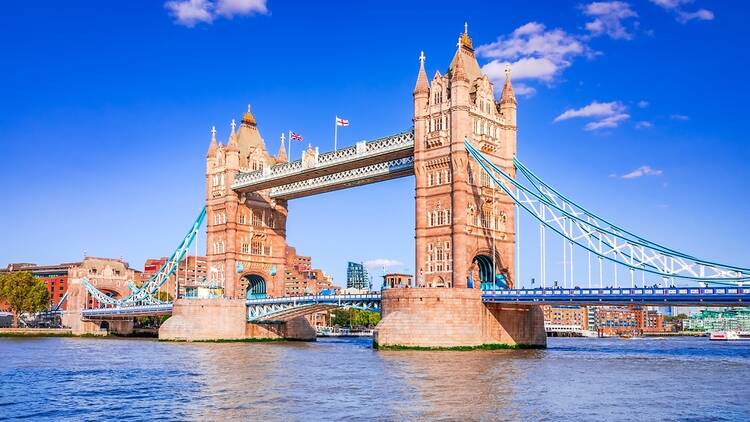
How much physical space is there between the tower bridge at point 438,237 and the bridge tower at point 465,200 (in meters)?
0.11

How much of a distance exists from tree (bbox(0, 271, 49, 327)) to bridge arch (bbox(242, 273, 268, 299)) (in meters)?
41.3

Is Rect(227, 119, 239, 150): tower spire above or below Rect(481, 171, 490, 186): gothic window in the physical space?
above

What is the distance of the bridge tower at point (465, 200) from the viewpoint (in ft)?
233

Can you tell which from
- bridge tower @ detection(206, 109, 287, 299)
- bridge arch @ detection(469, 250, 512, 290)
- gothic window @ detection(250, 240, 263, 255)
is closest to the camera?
bridge arch @ detection(469, 250, 512, 290)

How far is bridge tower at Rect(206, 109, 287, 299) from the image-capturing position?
327ft

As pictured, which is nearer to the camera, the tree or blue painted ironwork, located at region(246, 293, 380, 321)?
blue painted ironwork, located at region(246, 293, 380, 321)

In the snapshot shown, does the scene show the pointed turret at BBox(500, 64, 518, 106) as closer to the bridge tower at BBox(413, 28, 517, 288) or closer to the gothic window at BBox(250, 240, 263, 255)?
the bridge tower at BBox(413, 28, 517, 288)

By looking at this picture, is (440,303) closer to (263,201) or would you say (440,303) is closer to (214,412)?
(214,412)

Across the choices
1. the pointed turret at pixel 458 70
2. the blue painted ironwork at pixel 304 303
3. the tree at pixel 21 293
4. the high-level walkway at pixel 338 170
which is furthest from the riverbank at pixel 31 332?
the pointed turret at pixel 458 70

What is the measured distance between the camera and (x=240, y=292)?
331 feet

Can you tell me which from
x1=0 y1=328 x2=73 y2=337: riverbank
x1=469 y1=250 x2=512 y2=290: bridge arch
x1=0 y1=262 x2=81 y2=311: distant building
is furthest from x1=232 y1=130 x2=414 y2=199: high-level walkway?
x1=0 y1=262 x2=81 y2=311: distant building

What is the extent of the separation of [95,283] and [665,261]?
97.3m

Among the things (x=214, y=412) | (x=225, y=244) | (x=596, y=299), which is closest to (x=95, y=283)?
(x=225, y=244)

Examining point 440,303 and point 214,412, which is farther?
point 440,303
